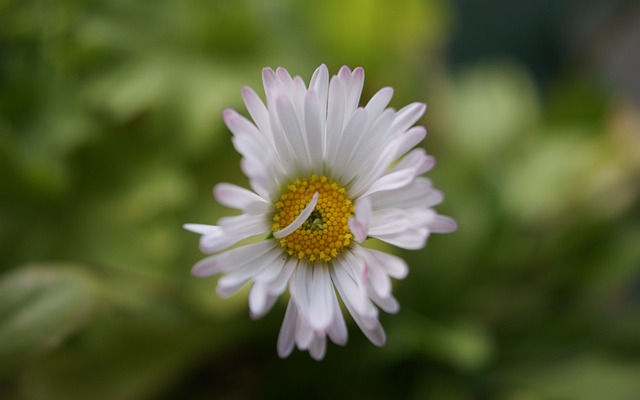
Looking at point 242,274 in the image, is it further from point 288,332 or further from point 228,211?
point 228,211

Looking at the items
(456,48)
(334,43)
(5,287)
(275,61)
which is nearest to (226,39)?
(275,61)

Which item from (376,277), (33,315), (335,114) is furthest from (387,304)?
(33,315)

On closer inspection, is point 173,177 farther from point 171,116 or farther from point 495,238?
point 495,238

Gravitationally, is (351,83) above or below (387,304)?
above

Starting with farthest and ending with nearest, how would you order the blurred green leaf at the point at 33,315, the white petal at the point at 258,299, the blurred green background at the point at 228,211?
the blurred green background at the point at 228,211 < the blurred green leaf at the point at 33,315 < the white petal at the point at 258,299

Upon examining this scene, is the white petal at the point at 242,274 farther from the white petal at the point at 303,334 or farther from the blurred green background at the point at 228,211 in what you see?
the blurred green background at the point at 228,211

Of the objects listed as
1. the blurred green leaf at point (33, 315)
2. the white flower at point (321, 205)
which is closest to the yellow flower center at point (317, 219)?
the white flower at point (321, 205)
